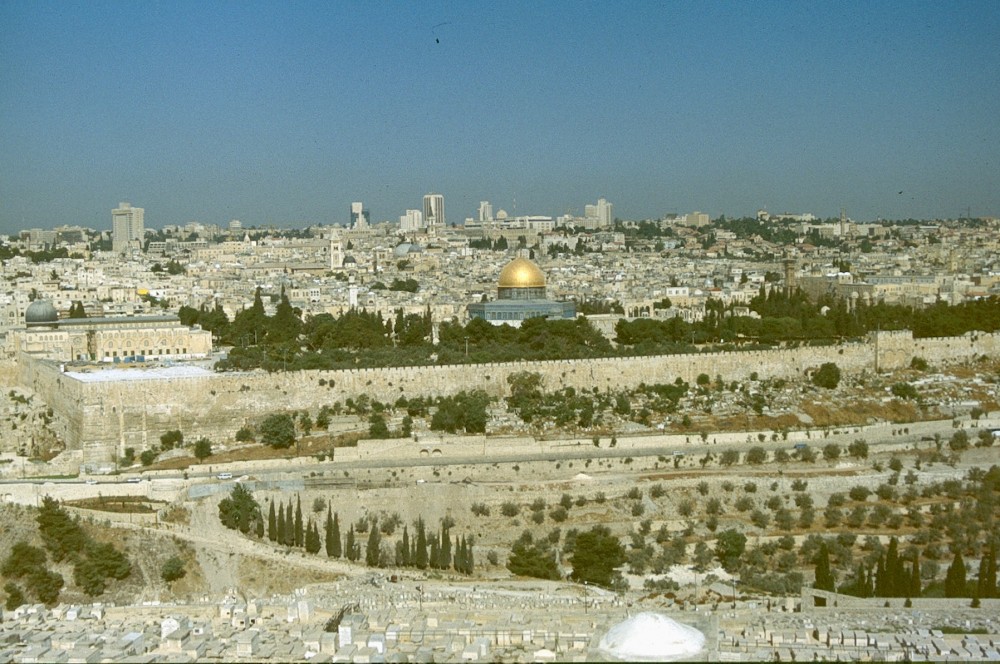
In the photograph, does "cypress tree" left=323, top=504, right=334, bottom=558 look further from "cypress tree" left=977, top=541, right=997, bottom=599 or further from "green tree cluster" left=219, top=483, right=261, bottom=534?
"cypress tree" left=977, top=541, right=997, bottom=599

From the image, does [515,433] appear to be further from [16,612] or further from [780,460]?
[16,612]

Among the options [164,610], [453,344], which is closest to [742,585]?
[164,610]

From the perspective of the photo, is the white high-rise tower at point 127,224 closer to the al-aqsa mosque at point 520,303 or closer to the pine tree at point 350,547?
the al-aqsa mosque at point 520,303

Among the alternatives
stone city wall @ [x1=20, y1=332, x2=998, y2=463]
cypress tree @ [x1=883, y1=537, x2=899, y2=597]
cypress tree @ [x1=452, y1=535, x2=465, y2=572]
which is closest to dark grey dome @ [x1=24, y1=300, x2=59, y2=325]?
stone city wall @ [x1=20, y1=332, x2=998, y2=463]

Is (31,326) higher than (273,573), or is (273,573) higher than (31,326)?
(31,326)

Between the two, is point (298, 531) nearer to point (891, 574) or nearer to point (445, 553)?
point (445, 553)

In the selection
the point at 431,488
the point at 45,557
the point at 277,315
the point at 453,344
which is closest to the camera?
the point at 45,557
